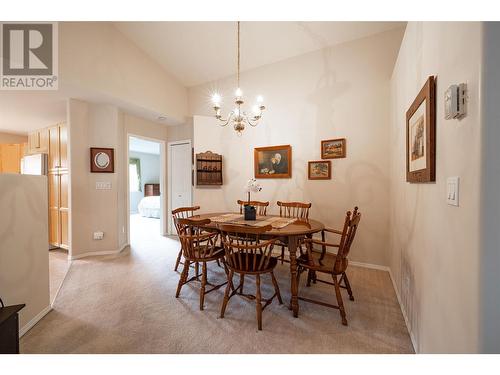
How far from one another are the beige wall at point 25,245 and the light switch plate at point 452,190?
278 cm

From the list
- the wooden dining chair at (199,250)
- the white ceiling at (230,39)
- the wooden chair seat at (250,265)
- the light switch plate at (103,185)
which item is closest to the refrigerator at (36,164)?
the light switch plate at (103,185)

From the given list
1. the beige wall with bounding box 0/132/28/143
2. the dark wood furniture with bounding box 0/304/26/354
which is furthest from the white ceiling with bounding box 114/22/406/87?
the beige wall with bounding box 0/132/28/143

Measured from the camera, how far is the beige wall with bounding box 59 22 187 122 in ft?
9.35

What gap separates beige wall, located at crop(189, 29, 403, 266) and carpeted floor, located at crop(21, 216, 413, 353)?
99 centimetres

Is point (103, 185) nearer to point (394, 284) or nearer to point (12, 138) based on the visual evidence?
point (12, 138)

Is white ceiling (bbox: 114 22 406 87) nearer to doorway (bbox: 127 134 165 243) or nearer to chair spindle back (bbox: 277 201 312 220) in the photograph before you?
chair spindle back (bbox: 277 201 312 220)

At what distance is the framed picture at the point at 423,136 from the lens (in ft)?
4.29

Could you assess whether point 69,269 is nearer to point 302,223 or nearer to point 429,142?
point 302,223

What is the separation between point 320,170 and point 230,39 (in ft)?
7.78

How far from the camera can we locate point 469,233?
907 mm

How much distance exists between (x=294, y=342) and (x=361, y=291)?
1161 mm

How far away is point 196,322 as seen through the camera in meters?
1.90
